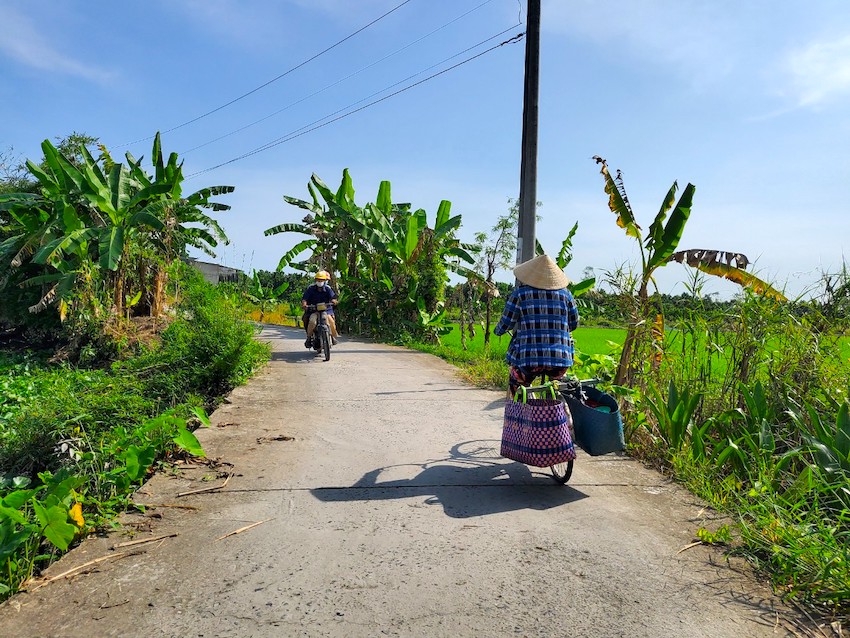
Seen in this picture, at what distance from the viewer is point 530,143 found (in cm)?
1001

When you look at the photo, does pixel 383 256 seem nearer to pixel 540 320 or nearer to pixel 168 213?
pixel 168 213

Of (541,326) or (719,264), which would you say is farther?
(719,264)

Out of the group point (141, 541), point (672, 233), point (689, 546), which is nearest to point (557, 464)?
point (689, 546)

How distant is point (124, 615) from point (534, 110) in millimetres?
8855

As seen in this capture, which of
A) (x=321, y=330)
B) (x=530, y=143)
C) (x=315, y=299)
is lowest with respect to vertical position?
(x=321, y=330)

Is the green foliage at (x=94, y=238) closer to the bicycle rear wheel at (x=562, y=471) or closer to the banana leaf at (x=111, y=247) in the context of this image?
the banana leaf at (x=111, y=247)

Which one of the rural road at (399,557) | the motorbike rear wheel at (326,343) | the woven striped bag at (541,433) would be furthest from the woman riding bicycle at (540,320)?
the motorbike rear wheel at (326,343)

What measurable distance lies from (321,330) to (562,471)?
24.5 feet

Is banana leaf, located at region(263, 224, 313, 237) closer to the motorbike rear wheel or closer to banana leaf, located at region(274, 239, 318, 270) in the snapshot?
banana leaf, located at region(274, 239, 318, 270)

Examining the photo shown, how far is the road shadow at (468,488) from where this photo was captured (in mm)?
4652

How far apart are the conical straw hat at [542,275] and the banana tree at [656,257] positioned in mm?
2216

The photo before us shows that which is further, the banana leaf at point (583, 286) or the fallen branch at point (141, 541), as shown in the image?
the banana leaf at point (583, 286)

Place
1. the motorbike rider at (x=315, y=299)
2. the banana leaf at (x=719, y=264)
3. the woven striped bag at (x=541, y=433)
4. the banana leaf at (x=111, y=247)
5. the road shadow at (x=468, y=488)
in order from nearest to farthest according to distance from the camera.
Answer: the road shadow at (x=468, y=488), the woven striped bag at (x=541, y=433), the banana leaf at (x=719, y=264), the banana leaf at (x=111, y=247), the motorbike rider at (x=315, y=299)

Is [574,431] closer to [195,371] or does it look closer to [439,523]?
[439,523]
